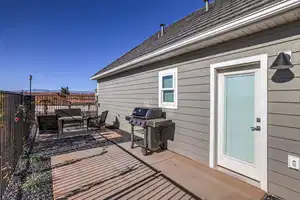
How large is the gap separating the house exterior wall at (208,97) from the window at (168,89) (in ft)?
0.51

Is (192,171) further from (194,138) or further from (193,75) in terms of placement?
(193,75)

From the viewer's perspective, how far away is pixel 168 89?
4.41 meters

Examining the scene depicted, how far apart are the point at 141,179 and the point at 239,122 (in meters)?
2.04

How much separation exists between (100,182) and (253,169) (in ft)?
8.46

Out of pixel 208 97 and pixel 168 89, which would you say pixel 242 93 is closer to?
pixel 208 97

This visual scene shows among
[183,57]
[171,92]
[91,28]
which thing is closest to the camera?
[183,57]

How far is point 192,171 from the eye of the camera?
3.11 m

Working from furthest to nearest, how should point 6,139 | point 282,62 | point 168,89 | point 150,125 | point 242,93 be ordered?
point 168,89
point 150,125
point 242,93
point 6,139
point 282,62

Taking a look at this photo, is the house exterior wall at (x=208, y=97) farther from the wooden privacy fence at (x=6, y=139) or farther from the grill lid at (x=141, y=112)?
the wooden privacy fence at (x=6, y=139)

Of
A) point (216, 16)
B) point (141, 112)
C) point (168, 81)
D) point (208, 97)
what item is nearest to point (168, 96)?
point (168, 81)

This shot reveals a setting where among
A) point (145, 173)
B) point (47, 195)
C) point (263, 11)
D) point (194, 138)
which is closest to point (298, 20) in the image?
point (263, 11)

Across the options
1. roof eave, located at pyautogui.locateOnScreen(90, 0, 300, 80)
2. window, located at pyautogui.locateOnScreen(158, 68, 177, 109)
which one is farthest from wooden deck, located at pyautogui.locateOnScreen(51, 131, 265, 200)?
roof eave, located at pyautogui.locateOnScreen(90, 0, 300, 80)

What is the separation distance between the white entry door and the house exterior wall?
0.73ft

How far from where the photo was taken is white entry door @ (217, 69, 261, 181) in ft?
8.55
